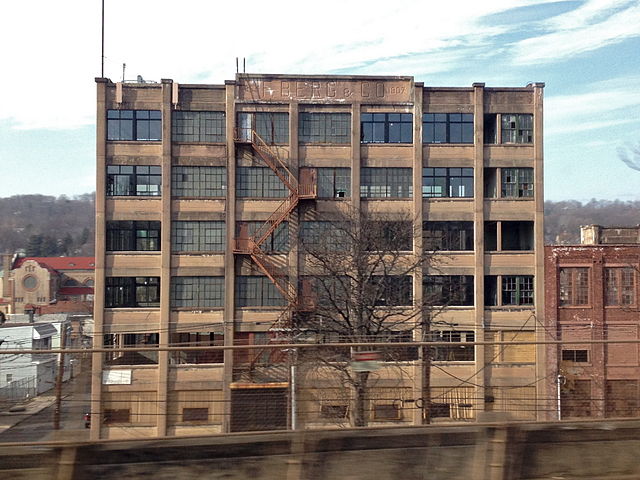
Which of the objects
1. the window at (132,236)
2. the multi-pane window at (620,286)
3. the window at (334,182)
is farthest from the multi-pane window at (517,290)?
the window at (132,236)

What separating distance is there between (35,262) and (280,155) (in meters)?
77.5

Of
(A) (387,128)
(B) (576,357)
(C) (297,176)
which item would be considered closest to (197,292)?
(C) (297,176)

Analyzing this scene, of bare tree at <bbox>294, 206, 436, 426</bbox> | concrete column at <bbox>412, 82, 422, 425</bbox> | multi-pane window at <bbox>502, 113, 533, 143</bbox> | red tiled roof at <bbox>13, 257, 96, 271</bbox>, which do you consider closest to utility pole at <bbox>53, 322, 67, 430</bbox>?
bare tree at <bbox>294, 206, 436, 426</bbox>

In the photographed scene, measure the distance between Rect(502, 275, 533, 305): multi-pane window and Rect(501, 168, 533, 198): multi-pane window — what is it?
14.3ft

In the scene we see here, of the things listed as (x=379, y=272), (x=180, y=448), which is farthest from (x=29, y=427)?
(x=379, y=272)

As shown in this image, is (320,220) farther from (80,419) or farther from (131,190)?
(80,419)

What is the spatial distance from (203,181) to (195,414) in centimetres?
2506

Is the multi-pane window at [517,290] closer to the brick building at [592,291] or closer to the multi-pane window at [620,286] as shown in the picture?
the brick building at [592,291]

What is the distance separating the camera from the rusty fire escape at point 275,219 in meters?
30.7

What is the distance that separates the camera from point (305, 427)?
246 inches

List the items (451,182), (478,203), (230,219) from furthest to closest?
1. (451,182)
2. (478,203)
3. (230,219)

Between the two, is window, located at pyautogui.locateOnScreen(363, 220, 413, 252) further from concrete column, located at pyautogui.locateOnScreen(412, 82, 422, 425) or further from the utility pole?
the utility pole

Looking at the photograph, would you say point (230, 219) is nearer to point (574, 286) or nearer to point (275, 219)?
point (275, 219)

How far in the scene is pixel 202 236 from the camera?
103 ft
